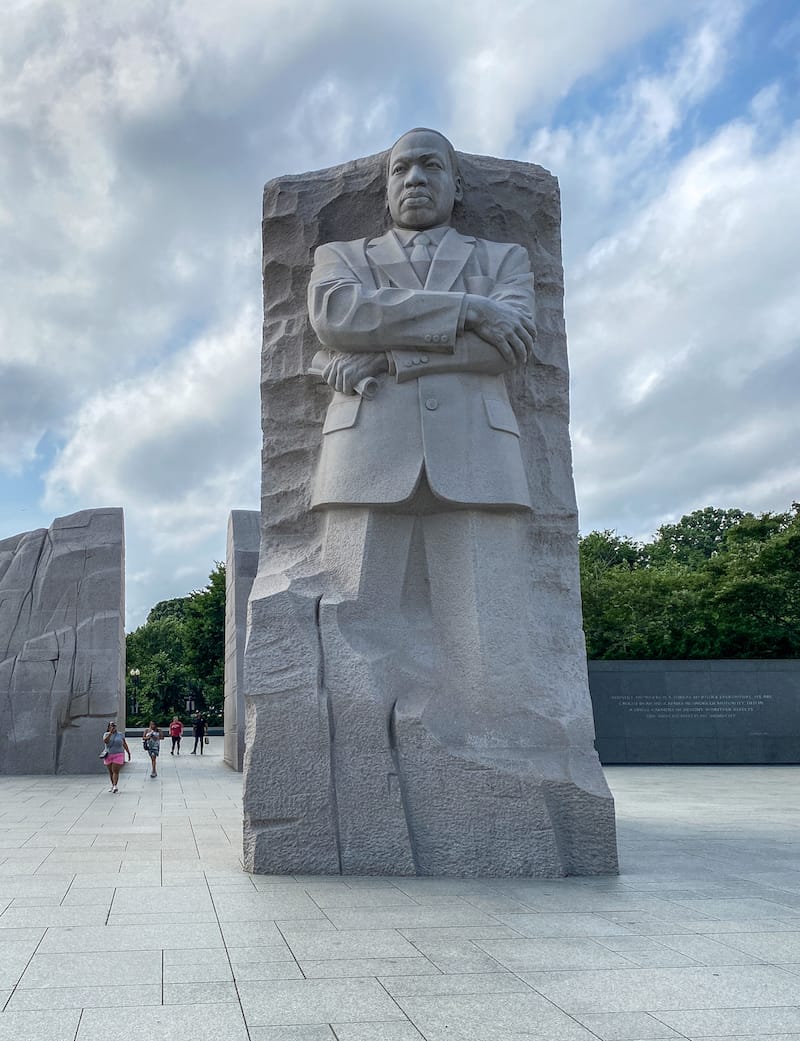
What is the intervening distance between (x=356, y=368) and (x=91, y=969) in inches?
159

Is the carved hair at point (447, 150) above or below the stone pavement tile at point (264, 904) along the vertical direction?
above

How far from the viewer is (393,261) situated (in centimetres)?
674

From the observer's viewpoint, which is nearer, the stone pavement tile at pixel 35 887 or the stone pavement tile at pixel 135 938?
the stone pavement tile at pixel 135 938

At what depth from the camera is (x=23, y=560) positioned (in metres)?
17.5

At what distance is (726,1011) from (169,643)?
53.7 metres

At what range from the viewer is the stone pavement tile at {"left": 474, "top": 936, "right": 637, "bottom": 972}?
374 centimetres

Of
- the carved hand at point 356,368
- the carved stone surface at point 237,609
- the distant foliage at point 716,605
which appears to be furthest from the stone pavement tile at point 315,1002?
the distant foliage at point 716,605

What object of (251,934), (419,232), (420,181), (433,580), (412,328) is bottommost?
(251,934)

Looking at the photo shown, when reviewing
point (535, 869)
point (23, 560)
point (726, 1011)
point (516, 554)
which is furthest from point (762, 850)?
point (23, 560)

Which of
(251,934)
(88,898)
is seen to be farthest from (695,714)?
(251,934)

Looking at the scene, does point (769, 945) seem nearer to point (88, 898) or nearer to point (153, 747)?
point (88, 898)

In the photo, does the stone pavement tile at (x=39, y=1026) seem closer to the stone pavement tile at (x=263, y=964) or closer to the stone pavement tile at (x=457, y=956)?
the stone pavement tile at (x=263, y=964)

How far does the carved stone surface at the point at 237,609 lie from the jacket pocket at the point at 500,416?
33.6 ft

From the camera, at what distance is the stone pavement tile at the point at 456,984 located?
338 cm
